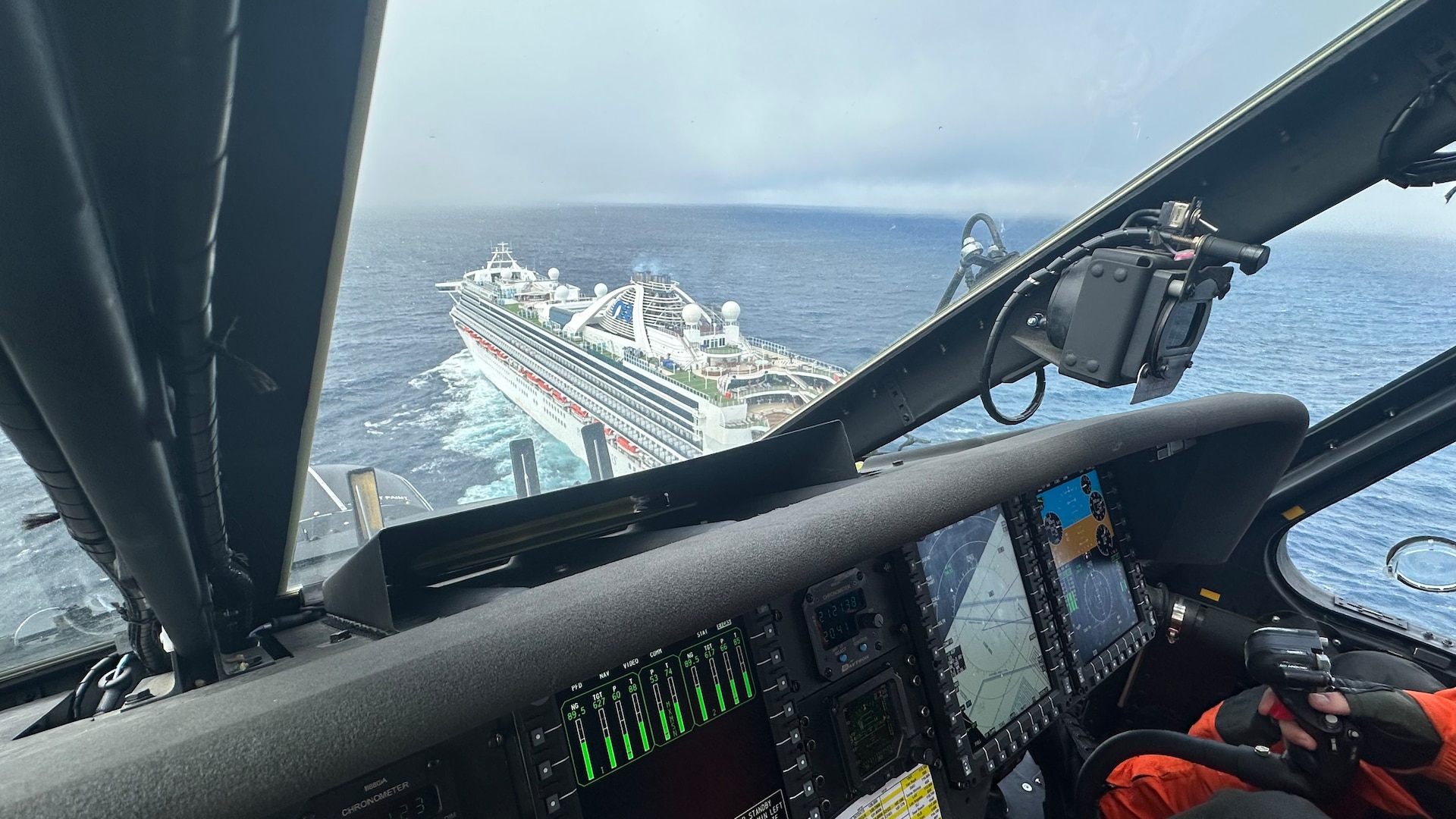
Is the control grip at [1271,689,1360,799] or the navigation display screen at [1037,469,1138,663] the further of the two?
the navigation display screen at [1037,469,1138,663]

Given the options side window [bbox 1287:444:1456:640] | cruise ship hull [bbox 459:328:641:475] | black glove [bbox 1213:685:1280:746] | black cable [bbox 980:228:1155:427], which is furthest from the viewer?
side window [bbox 1287:444:1456:640]

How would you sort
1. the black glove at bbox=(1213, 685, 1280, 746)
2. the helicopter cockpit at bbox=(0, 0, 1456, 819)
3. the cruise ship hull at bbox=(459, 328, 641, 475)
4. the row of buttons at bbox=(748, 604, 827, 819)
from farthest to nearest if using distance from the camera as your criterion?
the cruise ship hull at bbox=(459, 328, 641, 475), the black glove at bbox=(1213, 685, 1280, 746), the row of buttons at bbox=(748, 604, 827, 819), the helicopter cockpit at bbox=(0, 0, 1456, 819)

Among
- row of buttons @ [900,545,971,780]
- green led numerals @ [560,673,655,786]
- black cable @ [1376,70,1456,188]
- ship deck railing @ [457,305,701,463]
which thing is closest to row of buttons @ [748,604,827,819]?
green led numerals @ [560,673,655,786]

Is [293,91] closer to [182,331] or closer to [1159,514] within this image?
[182,331]

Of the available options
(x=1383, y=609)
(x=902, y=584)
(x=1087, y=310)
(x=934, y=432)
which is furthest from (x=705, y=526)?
(x=1383, y=609)

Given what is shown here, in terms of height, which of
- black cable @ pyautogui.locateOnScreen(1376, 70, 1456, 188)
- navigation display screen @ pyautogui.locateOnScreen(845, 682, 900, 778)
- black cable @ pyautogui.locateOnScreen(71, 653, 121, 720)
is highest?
black cable @ pyautogui.locateOnScreen(1376, 70, 1456, 188)

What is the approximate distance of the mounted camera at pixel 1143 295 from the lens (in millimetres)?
1560

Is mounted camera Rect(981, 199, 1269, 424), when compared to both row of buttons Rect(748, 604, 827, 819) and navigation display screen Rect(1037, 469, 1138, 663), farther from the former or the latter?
row of buttons Rect(748, 604, 827, 819)

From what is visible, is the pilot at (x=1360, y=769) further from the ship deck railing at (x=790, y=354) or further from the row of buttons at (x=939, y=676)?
the ship deck railing at (x=790, y=354)

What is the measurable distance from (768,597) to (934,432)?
1.61m

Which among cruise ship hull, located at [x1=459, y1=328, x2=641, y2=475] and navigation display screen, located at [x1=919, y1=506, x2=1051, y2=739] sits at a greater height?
cruise ship hull, located at [x1=459, y1=328, x2=641, y2=475]

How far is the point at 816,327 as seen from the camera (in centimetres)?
233

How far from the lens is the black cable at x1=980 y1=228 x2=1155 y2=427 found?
5.75ft

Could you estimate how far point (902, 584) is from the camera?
1828 millimetres
